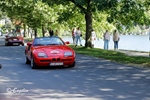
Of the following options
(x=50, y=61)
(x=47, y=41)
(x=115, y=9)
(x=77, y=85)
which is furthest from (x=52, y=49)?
(x=115, y=9)

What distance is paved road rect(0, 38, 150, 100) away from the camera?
797 cm

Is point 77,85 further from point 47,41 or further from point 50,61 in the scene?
point 47,41

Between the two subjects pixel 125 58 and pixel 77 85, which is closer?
pixel 77 85

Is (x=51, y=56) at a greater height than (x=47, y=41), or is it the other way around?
(x=47, y=41)

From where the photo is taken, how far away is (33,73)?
40.3 feet

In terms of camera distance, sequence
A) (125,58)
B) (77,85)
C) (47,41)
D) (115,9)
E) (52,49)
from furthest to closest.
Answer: (115,9), (125,58), (47,41), (52,49), (77,85)

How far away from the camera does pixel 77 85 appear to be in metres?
9.45

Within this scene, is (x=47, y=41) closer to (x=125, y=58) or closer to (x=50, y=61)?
(x=50, y=61)

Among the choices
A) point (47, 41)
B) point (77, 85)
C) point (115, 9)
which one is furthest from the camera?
point (115, 9)

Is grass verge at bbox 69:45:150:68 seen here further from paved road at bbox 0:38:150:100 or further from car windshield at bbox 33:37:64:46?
car windshield at bbox 33:37:64:46

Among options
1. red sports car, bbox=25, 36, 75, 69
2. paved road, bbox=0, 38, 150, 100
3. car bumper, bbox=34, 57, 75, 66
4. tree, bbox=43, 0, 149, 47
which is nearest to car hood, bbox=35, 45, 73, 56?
red sports car, bbox=25, 36, 75, 69

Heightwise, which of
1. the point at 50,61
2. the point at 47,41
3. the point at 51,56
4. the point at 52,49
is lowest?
the point at 50,61

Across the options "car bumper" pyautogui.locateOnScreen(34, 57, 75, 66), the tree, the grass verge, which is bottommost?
the grass verge

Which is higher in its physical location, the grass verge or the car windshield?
the car windshield
